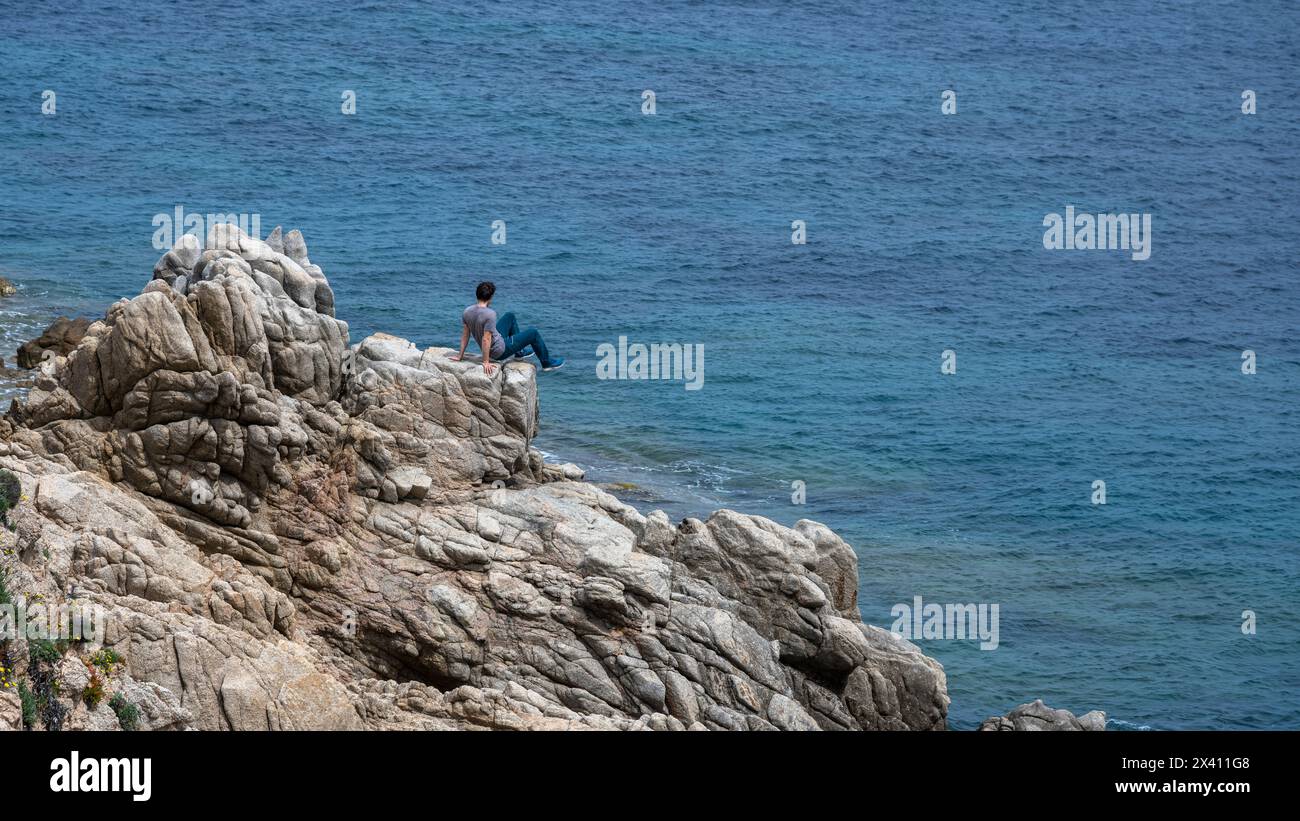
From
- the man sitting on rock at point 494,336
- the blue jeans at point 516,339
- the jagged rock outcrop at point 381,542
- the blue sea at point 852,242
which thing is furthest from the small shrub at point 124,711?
the blue sea at point 852,242

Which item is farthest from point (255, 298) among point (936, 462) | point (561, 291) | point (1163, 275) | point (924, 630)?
point (1163, 275)

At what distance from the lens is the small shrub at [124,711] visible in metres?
25.9

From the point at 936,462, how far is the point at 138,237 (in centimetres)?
4542

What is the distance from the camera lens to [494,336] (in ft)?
125

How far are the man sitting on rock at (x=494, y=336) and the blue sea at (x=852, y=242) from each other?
2009 cm

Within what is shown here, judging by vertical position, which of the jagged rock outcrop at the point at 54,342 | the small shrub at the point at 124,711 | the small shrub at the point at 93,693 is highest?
the jagged rock outcrop at the point at 54,342

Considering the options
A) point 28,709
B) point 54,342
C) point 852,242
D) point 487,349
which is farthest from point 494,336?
point 852,242

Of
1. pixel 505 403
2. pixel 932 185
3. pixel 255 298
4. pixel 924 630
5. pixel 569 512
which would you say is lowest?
pixel 924 630

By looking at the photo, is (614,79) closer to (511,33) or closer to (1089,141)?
(511,33)

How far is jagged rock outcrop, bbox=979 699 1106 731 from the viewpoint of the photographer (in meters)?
39.3

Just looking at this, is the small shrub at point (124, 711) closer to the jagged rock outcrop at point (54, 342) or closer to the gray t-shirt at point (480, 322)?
the gray t-shirt at point (480, 322)

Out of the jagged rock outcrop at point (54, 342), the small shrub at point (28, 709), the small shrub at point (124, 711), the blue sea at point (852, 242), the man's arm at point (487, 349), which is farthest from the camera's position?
the blue sea at point (852, 242)

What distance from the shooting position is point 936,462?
70562 millimetres

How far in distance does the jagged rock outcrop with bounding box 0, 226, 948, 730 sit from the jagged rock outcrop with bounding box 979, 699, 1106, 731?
254cm
